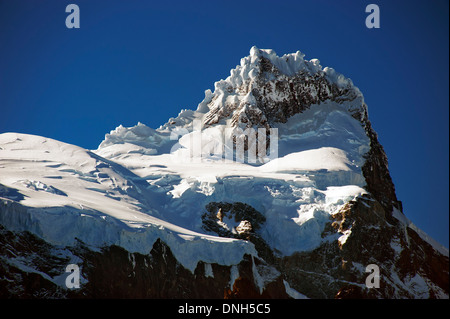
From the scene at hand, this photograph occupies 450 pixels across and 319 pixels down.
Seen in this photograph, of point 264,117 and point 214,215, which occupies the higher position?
point 264,117

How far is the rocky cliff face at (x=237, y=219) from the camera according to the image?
65188 millimetres

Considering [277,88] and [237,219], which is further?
[277,88]

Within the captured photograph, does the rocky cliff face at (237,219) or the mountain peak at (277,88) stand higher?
the mountain peak at (277,88)

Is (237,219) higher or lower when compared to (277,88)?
lower

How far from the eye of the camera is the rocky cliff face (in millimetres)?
65188

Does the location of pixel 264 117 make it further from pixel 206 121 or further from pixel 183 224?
pixel 183 224

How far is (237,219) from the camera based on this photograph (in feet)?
284

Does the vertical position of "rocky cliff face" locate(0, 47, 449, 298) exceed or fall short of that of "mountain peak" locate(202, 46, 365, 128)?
it falls short

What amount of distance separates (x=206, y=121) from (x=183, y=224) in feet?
132

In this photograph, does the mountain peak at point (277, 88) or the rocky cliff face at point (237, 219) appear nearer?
the rocky cliff face at point (237, 219)

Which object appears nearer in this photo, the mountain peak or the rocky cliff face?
the rocky cliff face
